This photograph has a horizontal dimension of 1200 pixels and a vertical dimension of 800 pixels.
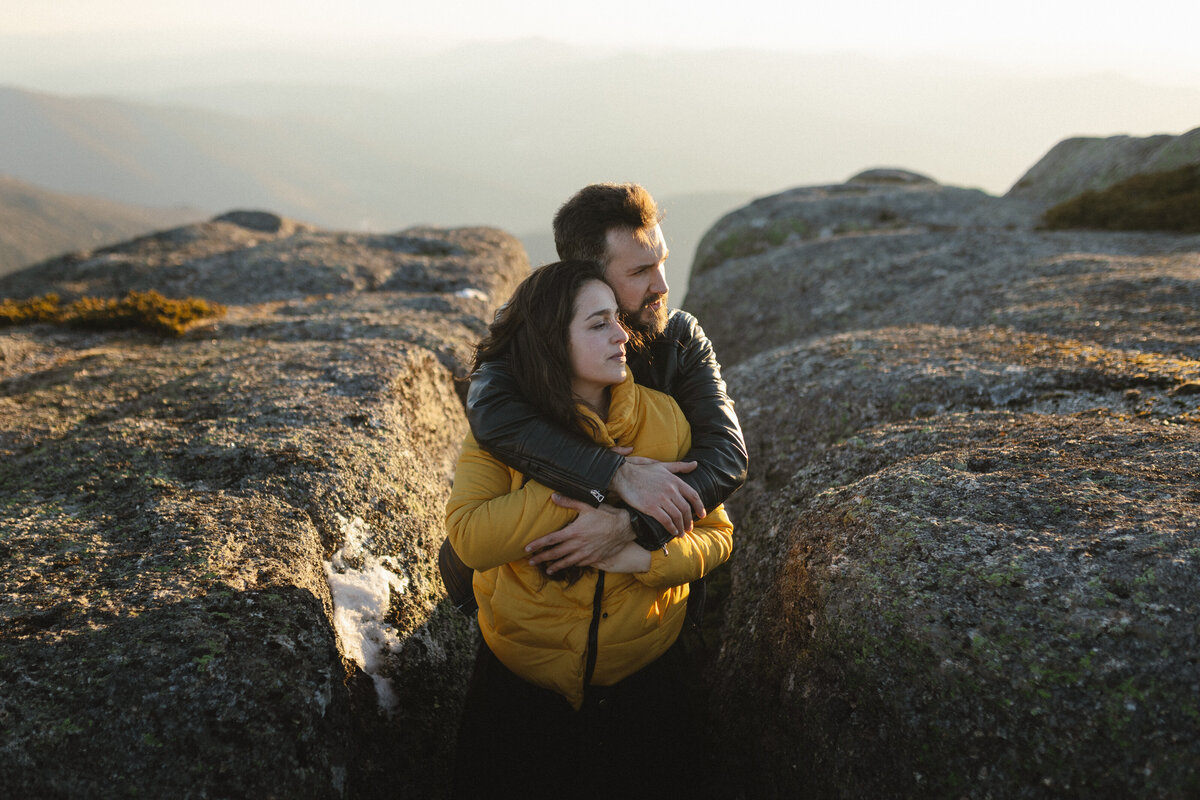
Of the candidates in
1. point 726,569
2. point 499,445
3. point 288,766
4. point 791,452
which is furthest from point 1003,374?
point 288,766

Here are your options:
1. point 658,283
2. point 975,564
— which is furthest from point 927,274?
point 975,564

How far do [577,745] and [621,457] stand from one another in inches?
92.1

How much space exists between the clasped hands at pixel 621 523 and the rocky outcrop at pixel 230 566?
204 centimetres

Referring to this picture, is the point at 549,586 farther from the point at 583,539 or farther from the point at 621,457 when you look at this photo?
the point at 621,457

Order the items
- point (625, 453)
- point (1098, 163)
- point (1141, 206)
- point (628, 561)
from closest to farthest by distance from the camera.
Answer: point (628, 561) < point (625, 453) < point (1141, 206) < point (1098, 163)

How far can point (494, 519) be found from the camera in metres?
5.21

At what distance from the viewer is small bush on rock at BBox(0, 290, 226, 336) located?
13.7 meters

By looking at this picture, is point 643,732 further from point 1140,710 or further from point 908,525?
point 1140,710

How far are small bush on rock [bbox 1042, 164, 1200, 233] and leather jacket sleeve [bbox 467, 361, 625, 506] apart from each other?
2037 cm

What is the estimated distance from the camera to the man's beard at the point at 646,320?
6484mm

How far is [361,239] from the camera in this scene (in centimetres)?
2184

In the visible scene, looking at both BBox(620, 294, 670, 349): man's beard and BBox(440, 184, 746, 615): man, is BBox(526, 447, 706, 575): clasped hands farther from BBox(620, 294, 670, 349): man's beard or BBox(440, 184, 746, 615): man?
BBox(620, 294, 670, 349): man's beard

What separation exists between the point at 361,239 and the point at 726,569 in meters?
17.8

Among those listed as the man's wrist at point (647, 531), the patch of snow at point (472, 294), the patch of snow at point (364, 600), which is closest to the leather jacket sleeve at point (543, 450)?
the man's wrist at point (647, 531)
